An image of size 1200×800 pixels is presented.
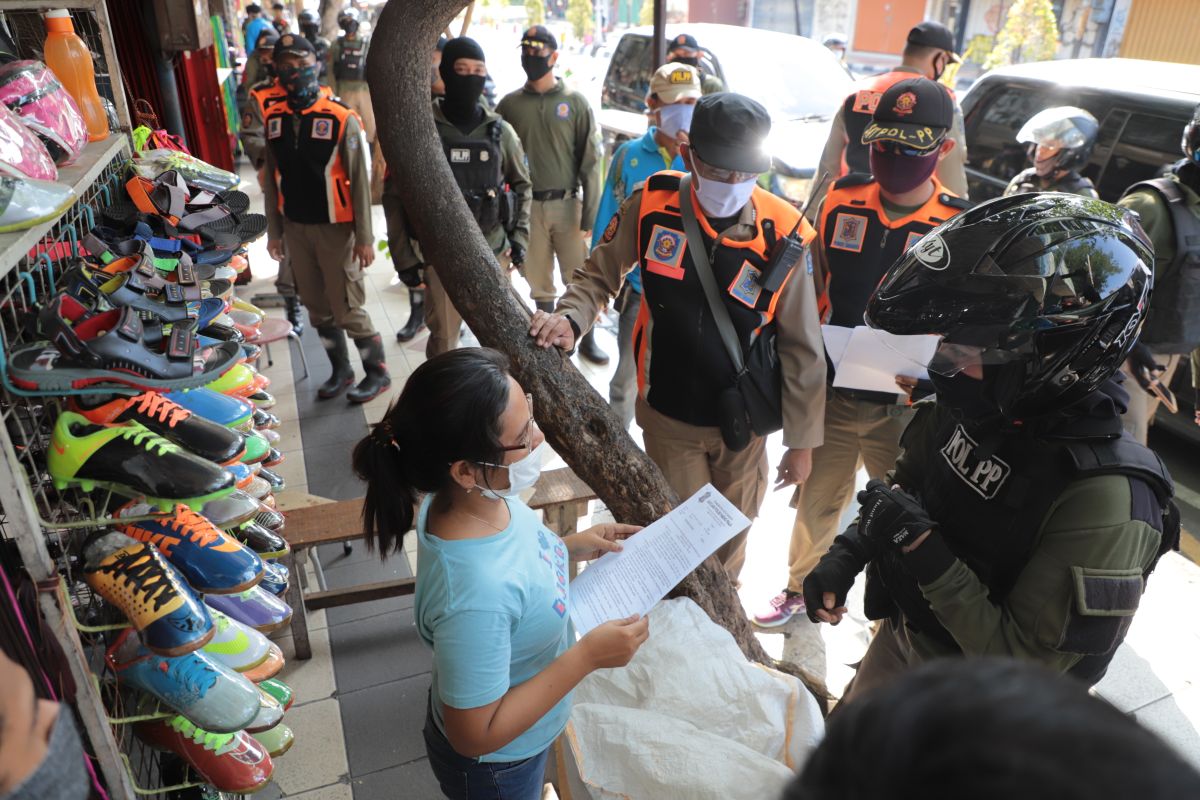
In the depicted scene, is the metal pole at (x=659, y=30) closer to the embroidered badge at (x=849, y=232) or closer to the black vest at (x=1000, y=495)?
the embroidered badge at (x=849, y=232)

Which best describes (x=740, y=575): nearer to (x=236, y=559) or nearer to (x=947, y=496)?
(x=947, y=496)

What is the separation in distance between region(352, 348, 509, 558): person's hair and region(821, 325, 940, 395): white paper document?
1401 millimetres

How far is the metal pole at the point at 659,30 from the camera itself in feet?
15.8

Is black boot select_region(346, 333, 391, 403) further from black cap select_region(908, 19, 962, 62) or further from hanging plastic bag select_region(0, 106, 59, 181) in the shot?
black cap select_region(908, 19, 962, 62)

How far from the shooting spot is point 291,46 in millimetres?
4531

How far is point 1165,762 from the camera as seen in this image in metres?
0.46

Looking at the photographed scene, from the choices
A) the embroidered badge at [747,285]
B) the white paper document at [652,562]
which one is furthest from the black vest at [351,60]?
the white paper document at [652,562]

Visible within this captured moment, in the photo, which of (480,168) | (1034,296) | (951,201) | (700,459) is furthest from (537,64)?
(1034,296)

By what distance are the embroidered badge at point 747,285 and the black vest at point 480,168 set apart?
246 centimetres

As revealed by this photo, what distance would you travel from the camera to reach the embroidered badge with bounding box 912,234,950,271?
59.9 inches

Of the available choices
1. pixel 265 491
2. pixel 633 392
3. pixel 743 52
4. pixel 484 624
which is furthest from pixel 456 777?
pixel 743 52

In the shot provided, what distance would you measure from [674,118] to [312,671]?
3108 mm

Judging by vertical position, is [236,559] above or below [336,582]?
above

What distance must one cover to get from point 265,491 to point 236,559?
0.64m
